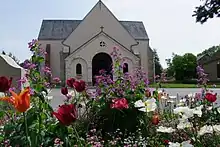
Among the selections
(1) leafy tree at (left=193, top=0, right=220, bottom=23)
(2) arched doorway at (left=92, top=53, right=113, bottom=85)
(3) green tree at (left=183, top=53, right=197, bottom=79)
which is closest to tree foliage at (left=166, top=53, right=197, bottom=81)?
(3) green tree at (left=183, top=53, right=197, bottom=79)

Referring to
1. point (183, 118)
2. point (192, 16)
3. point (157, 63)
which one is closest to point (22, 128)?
point (183, 118)

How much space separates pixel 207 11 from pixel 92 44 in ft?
90.2

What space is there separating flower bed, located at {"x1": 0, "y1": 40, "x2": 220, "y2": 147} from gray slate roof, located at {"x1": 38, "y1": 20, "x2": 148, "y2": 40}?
43.8 m

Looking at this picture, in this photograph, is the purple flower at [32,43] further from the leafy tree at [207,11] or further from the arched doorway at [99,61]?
the arched doorway at [99,61]

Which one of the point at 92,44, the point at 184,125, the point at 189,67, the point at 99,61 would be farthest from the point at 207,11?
the point at 189,67

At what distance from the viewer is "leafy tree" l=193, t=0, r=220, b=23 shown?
14.6 metres

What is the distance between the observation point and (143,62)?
156 ft

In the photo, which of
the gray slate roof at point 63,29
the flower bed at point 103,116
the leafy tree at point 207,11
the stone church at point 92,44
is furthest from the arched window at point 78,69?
the flower bed at point 103,116

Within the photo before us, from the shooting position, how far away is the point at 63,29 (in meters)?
51.7

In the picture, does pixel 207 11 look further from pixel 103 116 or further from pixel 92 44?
pixel 92 44

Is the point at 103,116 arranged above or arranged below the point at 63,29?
below

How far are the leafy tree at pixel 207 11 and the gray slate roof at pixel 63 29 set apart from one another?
34282 mm

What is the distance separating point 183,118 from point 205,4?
1347 cm

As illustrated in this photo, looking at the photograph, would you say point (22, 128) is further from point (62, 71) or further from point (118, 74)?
Answer: point (62, 71)
